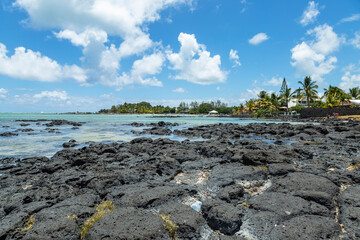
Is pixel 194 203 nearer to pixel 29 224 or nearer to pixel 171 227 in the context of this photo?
pixel 171 227

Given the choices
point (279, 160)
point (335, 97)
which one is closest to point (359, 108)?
point (335, 97)

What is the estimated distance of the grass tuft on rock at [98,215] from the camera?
358 centimetres

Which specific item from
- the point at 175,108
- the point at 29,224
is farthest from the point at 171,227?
the point at 175,108

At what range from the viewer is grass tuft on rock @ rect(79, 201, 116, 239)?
11.8 feet

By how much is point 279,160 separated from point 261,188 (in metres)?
2.36

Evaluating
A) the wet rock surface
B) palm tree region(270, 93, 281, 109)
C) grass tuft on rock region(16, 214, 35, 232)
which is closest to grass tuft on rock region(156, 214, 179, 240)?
the wet rock surface

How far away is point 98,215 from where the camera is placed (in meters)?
4.11

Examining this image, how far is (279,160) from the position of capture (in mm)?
7637

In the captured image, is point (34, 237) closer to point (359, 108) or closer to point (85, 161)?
point (85, 161)

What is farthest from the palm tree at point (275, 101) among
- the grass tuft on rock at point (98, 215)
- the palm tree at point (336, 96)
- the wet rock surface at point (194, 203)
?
the grass tuft on rock at point (98, 215)

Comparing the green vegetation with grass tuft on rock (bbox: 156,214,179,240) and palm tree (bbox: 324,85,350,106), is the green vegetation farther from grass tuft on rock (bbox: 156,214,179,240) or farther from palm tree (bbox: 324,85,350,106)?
grass tuft on rock (bbox: 156,214,179,240)

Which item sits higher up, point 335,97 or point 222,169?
point 335,97

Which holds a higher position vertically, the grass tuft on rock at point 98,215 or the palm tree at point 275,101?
the palm tree at point 275,101

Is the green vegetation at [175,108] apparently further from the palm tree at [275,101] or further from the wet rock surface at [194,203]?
the wet rock surface at [194,203]
